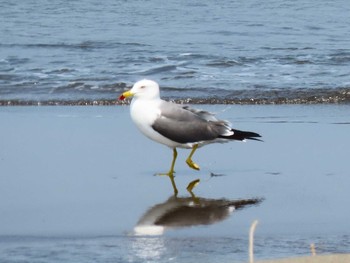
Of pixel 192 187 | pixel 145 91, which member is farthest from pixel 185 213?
pixel 145 91

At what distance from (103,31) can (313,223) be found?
39.8ft

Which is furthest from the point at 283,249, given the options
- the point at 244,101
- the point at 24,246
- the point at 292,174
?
the point at 244,101

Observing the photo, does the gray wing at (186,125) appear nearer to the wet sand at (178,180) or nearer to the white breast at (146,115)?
the white breast at (146,115)

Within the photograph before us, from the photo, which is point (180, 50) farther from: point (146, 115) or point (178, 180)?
point (178, 180)

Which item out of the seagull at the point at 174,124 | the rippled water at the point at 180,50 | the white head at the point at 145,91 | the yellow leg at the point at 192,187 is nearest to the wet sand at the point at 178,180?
the yellow leg at the point at 192,187

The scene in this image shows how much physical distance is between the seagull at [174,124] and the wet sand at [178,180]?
0.74 ft

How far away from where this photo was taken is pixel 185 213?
6953 mm

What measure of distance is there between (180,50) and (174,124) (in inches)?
310

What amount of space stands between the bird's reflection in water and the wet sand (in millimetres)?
20

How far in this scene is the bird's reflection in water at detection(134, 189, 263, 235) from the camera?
656 cm

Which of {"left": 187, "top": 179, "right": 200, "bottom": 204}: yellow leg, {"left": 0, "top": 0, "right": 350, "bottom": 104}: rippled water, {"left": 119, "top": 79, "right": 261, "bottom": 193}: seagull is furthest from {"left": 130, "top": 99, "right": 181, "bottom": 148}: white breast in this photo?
{"left": 0, "top": 0, "right": 350, "bottom": 104}: rippled water

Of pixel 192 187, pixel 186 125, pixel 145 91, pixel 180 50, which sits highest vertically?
pixel 145 91

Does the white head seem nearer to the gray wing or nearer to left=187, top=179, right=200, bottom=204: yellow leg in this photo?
the gray wing

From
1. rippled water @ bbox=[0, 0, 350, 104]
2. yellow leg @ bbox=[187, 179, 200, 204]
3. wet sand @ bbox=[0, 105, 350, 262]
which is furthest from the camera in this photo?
rippled water @ bbox=[0, 0, 350, 104]
